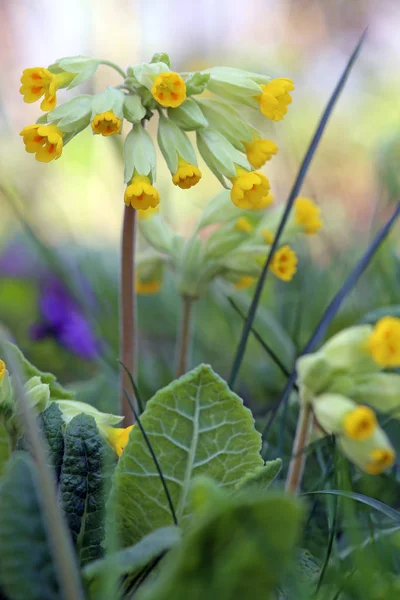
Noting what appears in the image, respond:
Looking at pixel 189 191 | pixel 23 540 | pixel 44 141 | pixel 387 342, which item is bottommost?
pixel 189 191

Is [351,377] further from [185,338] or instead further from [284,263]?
[185,338]

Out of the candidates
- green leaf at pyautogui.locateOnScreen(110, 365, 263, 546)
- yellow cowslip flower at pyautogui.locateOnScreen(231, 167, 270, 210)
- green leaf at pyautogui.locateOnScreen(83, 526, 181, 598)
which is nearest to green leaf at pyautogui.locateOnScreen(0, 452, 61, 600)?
green leaf at pyautogui.locateOnScreen(83, 526, 181, 598)

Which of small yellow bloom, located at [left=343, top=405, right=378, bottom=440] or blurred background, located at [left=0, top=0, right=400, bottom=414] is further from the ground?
small yellow bloom, located at [left=343, top=405, right=378, bottom=440]

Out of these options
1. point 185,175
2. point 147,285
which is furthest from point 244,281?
point 185,175

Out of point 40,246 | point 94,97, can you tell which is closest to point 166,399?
point 94,97

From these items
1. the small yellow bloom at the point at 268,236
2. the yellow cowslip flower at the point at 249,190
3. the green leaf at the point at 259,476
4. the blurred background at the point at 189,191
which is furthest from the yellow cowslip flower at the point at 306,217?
the green leaf at the point at 259,476

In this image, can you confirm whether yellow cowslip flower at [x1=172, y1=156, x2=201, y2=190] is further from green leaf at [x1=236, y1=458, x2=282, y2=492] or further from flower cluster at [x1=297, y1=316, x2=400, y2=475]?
green leaf at [x1=236, y1=458, x2=282, y2=492]

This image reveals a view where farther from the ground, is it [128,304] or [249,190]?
[249,190]

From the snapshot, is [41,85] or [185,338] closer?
[41,85]
